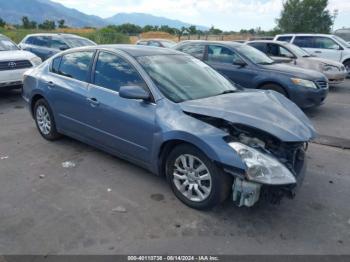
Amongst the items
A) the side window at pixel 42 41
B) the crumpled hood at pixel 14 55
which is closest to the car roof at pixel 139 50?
the crumpled hood at pixel 14 55

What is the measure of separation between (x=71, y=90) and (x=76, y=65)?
16.2 inches

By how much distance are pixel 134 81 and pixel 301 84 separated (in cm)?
470

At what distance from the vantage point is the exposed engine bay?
3121mm

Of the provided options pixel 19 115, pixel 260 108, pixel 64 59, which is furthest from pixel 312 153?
pixel 19 115

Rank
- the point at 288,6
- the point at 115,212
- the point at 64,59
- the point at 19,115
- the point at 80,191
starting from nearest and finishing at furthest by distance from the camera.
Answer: the point at 115,212 < the point at 80,191 < the point at 64,59 < the point at 19,115 < the point at 288,6

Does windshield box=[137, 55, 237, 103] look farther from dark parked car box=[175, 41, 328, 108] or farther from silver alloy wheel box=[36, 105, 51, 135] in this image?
dark parked car box=[175, 41, 328, 108]

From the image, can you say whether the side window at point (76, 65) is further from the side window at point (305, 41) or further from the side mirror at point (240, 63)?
the side window at point (305, 41)

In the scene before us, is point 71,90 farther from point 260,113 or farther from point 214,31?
point 214,31

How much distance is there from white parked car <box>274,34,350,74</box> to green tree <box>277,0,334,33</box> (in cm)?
2628

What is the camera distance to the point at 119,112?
403 centimetres

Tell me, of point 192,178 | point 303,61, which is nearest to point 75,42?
point 303,61

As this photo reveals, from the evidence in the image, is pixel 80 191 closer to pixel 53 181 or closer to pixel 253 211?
pixel 53 181

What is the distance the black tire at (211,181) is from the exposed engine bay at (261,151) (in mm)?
113

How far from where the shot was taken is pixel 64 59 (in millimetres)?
5145
